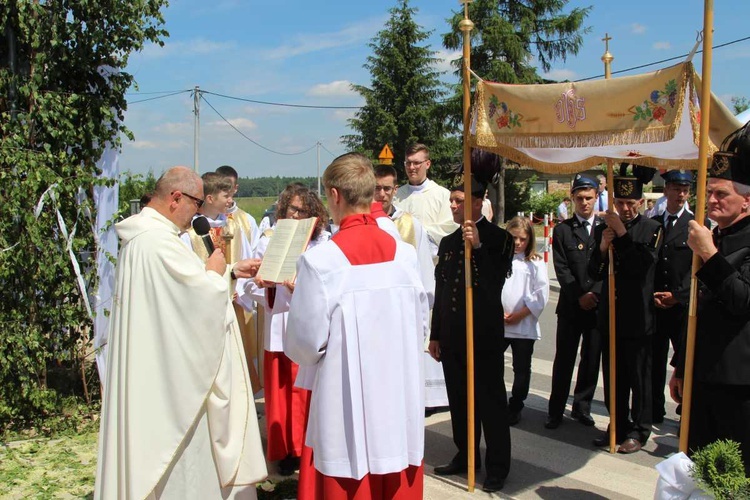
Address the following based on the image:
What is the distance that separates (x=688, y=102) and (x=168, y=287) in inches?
113

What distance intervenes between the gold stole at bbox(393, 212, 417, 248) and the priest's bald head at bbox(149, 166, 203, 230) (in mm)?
2412

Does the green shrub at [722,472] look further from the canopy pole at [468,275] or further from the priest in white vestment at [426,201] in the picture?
the priest in white vestment at [426,201]

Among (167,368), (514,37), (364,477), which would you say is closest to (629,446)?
(364,477)

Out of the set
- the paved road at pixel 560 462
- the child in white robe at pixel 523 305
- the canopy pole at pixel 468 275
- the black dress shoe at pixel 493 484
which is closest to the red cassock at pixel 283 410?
the paved road at pixel 560 462

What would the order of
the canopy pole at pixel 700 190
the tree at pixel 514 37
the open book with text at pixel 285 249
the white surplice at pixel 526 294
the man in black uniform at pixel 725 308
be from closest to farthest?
the man in black uniform at pixel 725 308
the canopy pole at pixel 700 190
the open book with text at pixel 285 249
the white surplice at pixel 526 294
the tree at pixel 514 37

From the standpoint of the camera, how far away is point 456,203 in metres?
4.88

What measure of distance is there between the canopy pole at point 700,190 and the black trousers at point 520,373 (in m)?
2.42

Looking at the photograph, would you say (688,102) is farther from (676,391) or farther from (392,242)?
(392,242)

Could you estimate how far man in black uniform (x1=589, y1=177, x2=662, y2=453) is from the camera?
17.6 ft

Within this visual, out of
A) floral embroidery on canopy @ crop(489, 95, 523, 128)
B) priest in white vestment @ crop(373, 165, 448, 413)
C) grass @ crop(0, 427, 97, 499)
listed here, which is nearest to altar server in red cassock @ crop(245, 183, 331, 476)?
priest in white vestment @ crop(373, 165, 448, 413)

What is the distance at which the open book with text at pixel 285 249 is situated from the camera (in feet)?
14.1

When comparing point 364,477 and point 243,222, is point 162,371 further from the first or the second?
point 243,222

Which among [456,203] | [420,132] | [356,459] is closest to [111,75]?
[456,203]

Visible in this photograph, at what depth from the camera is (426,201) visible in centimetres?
674
